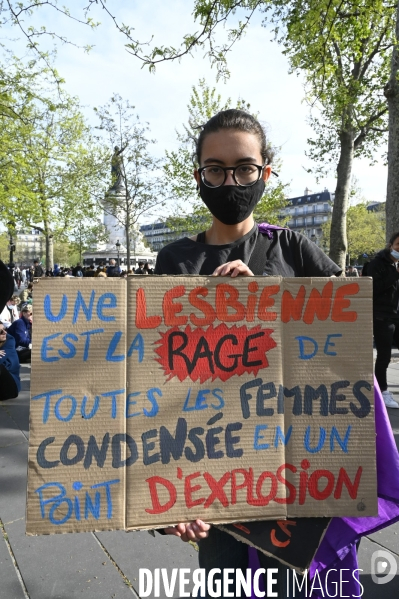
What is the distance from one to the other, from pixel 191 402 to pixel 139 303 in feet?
1.02

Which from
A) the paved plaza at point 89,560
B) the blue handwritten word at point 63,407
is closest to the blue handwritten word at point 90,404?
the blue handwritten word at point 63,407

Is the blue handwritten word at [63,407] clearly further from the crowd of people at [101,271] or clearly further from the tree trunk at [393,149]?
the tree trunk at [393,149]

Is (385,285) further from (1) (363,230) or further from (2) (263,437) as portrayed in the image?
(1) (363,230)

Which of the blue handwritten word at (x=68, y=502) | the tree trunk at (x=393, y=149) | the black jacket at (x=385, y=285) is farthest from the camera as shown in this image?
the tree trunk at (x=393, y=149)

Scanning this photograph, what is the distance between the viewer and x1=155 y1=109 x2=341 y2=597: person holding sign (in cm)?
146

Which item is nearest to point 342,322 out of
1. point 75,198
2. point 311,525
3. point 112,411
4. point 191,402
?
point 191,402

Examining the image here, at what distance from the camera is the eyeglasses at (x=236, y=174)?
4.90 feet

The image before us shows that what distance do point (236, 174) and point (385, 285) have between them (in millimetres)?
3937

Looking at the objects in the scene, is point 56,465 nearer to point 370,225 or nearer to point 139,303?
point 139,303

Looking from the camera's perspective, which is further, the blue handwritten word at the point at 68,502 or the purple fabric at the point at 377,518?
the purple fabric at the point at 377,518

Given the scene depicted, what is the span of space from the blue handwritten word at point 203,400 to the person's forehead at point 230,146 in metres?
0.71

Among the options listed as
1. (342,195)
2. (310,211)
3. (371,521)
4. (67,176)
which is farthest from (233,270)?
(310,211)

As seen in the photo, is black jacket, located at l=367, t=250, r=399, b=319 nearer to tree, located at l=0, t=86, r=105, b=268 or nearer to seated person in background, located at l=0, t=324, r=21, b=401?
seated person in background, located at l=0, t=324, r=21, b=401

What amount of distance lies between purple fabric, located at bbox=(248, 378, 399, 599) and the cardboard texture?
10 cm
